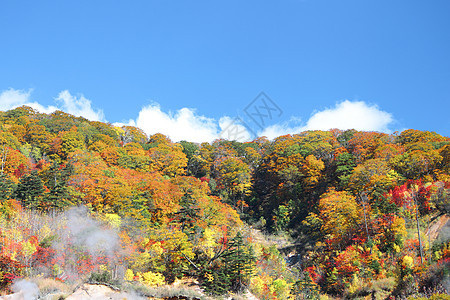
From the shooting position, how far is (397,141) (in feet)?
118

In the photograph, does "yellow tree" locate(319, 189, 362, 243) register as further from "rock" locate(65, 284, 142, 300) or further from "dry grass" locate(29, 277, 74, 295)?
"dry grass" locate(29, 277, 74, 295)

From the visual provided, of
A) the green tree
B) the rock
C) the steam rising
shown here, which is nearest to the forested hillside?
the green tree

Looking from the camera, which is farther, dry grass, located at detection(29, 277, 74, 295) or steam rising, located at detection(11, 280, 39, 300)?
dry grass, located at detection(29, 277, 74, 295)

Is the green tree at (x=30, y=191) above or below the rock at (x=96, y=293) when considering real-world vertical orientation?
above

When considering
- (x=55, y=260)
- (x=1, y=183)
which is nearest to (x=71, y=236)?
(x=55, y=260)

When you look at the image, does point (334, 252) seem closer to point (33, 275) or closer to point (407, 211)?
point (407, 211)

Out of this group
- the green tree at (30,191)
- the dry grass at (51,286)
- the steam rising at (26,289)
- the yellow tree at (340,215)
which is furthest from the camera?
the yellow tree at (340,215)

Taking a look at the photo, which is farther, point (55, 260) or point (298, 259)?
point (298, 259)

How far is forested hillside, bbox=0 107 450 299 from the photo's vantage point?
17.0m

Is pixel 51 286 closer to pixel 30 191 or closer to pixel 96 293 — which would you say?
pixel 96 293

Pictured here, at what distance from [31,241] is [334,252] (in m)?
19.8

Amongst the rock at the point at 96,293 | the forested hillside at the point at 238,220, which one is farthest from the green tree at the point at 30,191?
the rock at the point at 96,293

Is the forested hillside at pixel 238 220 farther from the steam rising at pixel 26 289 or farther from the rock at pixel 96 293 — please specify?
the steam rising at pixel 26 289

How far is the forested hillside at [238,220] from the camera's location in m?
17.0
